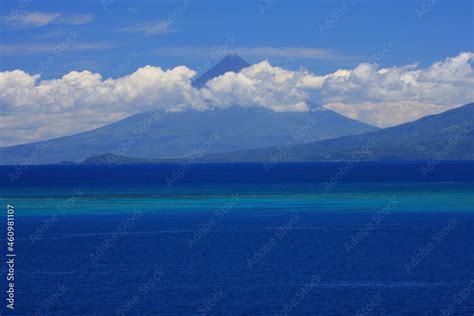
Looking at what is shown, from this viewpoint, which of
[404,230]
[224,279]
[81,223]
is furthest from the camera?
[81,223]

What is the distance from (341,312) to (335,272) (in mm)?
11786

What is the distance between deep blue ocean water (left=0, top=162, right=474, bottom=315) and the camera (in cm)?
4922

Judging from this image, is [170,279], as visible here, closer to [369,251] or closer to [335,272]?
[335,272]

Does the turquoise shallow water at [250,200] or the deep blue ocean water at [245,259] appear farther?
the turquoise shallow water at [250,200]

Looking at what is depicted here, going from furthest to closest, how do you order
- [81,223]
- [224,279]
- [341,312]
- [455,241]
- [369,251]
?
[81,223], [455,241], [369,251], [224,279], [341,312]

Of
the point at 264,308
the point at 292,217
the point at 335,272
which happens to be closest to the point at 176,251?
the point at 335,272

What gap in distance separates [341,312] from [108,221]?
51976 millimetres

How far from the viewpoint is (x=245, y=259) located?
64500 mm

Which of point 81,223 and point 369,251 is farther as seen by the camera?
point 81,223

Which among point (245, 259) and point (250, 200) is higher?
point (250, 200)

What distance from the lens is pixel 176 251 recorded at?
6925 centimetres

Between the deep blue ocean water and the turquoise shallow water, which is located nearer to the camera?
the deep blue ocean water

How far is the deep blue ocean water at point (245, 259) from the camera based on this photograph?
4922 cm

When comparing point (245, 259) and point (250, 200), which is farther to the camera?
point (250, 200)
